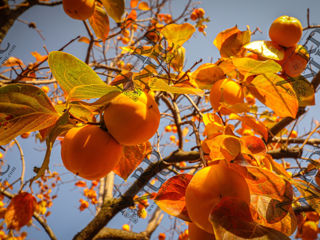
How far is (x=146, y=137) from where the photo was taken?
0.35m

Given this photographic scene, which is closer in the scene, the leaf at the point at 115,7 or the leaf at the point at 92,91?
the leaf at the point at 92,91

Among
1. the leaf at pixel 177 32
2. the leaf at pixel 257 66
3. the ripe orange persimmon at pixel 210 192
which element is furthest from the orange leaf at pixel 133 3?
the ripe orange persimmon at pixel 210 192

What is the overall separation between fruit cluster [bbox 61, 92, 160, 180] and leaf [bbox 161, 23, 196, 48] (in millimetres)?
348

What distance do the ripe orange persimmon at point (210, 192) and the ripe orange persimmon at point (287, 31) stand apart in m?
0.53

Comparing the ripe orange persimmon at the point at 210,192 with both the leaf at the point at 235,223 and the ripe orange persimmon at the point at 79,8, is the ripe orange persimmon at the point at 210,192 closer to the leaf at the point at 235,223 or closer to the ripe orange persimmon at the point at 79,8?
the leaf at the point at 235,223

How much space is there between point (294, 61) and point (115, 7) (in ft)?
2.05

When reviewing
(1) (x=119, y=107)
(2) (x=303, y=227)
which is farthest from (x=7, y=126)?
(2) (x=303, y=227)

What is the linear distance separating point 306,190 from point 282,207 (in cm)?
7

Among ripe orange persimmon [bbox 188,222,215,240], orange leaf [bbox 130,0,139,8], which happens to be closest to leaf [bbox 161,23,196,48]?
ripe orange persimmon [bbox 188,222,215,240]

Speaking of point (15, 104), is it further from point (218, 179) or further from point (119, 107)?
point (218, 179)

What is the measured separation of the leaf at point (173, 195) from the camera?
370 millimetres

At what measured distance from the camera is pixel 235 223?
0.88 feet

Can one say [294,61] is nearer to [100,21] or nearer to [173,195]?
[173,195]

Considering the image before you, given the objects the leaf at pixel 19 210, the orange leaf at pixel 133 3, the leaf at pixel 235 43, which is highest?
the orange leaf at pixel 133 3
